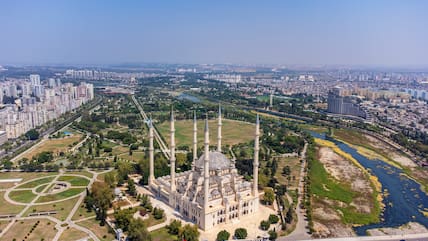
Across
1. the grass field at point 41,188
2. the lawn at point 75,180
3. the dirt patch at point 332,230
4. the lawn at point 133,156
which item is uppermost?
the lawn at point 133,156

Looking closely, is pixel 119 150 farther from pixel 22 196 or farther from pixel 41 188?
pixel 22 196

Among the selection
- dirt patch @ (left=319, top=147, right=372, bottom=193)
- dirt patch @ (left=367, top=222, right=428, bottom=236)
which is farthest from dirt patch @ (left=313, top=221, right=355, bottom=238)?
dirt patch @ (left=319, top=147, right=372, bottom=193)

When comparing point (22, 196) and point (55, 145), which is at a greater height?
point (55, 145)

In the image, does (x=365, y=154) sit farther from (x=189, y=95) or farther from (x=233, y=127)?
(x=189, y=95)

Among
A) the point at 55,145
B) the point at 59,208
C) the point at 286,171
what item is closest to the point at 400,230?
the point at 286,171

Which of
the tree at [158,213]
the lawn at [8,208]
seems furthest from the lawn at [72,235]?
the lawn at [8,208]

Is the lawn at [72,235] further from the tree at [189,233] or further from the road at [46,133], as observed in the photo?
the road at [46,133]
